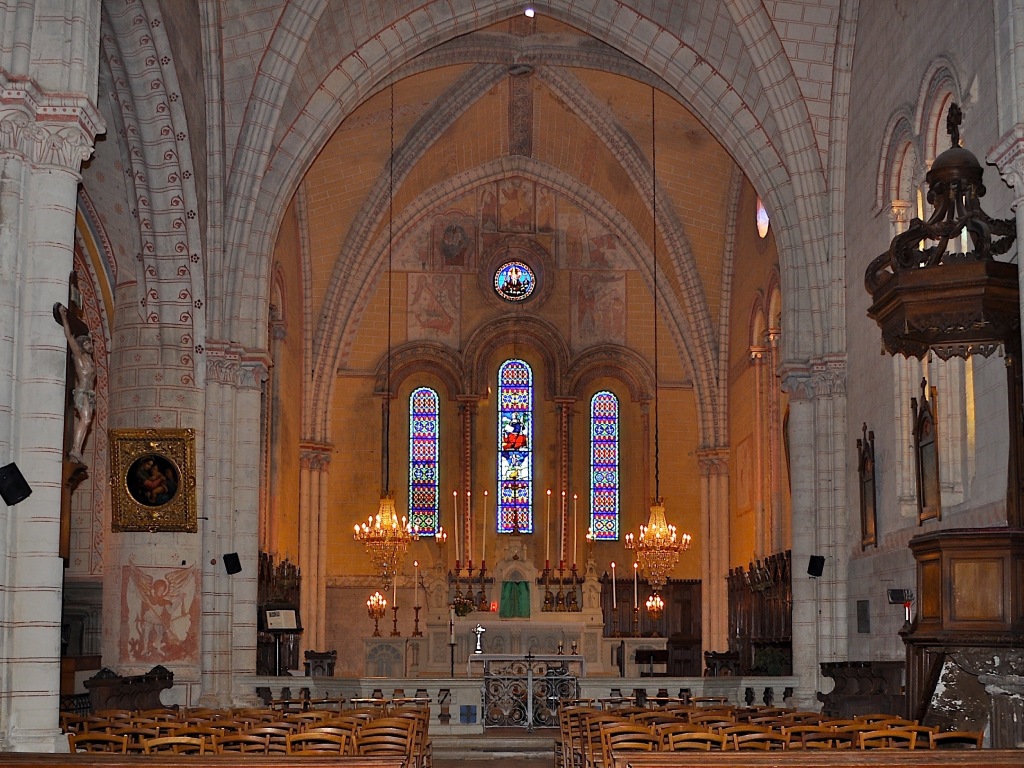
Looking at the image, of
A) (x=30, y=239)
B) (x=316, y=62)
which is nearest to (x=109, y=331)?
(x=316, y=62)

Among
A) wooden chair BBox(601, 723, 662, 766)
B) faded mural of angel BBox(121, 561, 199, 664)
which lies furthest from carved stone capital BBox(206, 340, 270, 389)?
wooden chair BBox(601, 723, 662, 766)

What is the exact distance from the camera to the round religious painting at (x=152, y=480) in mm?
18594

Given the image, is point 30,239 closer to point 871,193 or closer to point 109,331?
point 109,331

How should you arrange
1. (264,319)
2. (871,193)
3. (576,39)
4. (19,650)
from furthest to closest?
(576,39) < (264,319) < (871,193) < (19,650)

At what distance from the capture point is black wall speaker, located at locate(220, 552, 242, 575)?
64.4 ft

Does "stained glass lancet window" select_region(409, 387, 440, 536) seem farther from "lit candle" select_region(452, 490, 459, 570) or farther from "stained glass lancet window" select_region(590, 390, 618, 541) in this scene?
"stained glass lancet window" select_region(590, 390, 618, 541)

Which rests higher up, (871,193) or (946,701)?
(871,193)

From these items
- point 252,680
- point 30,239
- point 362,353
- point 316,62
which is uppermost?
point 316,62

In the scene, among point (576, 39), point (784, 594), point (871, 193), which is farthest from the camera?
point (576, 39)

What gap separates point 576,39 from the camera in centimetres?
2619

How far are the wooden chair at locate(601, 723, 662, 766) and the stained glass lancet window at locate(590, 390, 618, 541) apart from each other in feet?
77.5

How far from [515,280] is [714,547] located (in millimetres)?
7630

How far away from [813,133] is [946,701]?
11.3 metres

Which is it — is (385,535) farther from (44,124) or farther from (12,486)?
(44,124)
